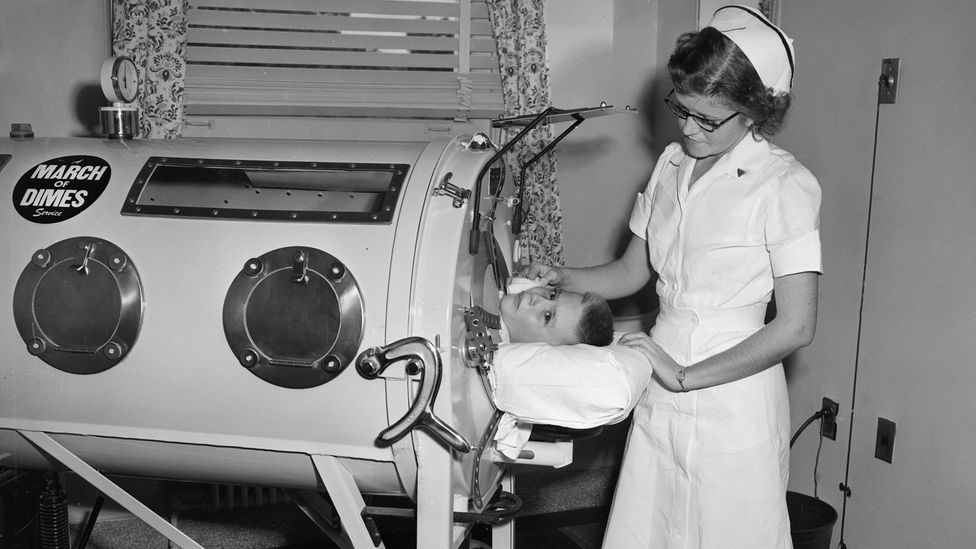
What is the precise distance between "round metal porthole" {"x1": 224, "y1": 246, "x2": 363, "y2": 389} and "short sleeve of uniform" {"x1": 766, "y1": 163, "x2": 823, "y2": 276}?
0.84 m

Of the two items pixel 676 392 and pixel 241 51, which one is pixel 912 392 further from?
pixel 241 51

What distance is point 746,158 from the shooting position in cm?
182

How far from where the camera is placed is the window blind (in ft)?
11.3

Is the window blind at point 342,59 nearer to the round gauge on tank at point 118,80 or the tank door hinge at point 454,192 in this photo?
the round gauge on tank at point 118,80

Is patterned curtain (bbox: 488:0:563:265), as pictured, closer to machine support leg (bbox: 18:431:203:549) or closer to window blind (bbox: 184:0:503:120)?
window blind (bbox: 184:0:503:120)

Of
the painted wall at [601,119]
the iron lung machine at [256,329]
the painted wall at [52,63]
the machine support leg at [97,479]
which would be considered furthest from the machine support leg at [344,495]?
the painted wall at [601,119]

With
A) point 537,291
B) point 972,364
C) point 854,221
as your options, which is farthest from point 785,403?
point 854,221

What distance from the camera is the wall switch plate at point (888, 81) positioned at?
254 cm

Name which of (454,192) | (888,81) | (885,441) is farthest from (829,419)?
(454,192)

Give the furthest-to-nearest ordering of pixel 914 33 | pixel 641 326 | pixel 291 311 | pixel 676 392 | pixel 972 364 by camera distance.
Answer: pixel 641 326 → pixel 914 33 → pixel 972 364 → pixel 676 392 → pixel 291 311

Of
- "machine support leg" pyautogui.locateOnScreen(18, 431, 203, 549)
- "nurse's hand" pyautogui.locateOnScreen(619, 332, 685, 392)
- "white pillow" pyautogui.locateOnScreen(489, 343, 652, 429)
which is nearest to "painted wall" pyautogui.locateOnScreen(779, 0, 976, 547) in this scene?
"nurse's hand" pyautogui.locateOnScreen(619, 332, 685, 392)

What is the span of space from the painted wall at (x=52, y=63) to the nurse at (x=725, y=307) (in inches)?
88.8

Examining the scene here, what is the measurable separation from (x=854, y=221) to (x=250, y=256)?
197cm

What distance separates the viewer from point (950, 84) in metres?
2.35
